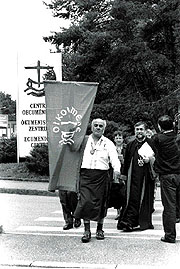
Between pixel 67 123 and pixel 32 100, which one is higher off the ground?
pixel 32 100

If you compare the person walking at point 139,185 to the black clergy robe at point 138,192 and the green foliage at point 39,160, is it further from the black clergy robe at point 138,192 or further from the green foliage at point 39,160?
the green foliage at point 39,160

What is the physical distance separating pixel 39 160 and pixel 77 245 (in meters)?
11.5

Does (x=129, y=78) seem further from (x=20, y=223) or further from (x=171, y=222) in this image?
(x=171, y=222)

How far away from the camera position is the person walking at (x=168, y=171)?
8312 millimetres

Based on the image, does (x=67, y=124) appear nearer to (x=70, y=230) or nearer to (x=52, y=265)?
(x=70, y=230)

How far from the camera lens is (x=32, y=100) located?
67.6 ft

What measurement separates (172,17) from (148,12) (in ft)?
3.20

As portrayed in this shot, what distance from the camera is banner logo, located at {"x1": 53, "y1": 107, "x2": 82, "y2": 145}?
29.6 feet

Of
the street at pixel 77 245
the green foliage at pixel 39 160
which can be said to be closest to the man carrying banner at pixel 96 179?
the street at pixel 77 245

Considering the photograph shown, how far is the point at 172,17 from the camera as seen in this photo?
77.1 feet

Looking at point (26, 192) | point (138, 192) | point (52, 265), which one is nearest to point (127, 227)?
point (138, 192)

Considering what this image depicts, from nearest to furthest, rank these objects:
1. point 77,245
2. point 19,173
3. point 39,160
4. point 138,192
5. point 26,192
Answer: point 77,245 < point 138,192 < point 26,192 < point 39,160 < point 19,173

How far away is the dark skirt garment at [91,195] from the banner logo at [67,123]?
0.74 m

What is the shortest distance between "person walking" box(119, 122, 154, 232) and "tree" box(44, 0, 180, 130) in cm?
1321
